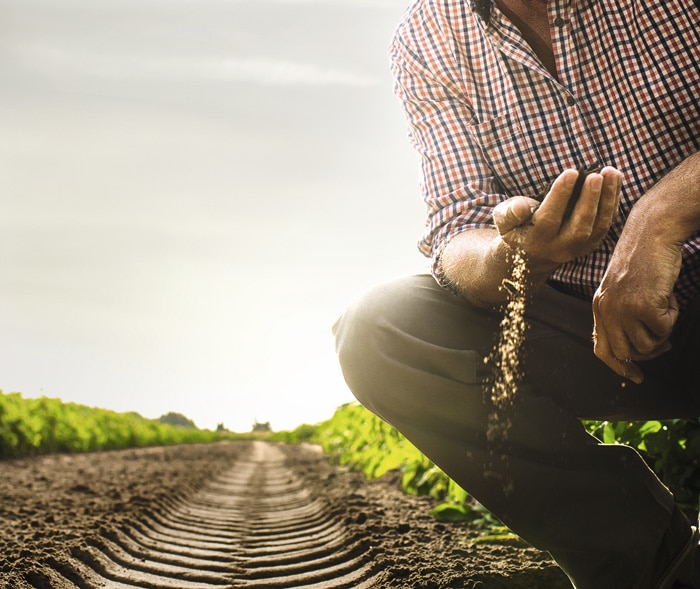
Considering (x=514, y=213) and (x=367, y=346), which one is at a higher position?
(x=514, y=213)

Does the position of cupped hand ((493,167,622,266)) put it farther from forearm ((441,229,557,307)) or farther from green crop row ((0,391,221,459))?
green crop row ((0,391,221,459))

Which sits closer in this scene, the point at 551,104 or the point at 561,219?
the point at 561,219

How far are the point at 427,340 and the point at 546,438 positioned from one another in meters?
0.41

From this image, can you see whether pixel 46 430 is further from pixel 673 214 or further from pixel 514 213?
pixel 673 214

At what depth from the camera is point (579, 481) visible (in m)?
1.66

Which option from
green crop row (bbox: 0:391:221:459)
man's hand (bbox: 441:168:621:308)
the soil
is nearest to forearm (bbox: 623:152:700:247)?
man's hand (bbox: 441:168:621:308)

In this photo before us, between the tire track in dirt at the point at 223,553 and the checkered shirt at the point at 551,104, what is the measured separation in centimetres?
117

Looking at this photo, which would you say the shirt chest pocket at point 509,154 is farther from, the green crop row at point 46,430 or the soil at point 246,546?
the green crop row at point 46,430

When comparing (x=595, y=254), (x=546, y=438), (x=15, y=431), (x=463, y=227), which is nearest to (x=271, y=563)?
(x=546, y=438)

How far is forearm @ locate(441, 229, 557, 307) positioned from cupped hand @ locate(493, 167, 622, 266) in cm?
9

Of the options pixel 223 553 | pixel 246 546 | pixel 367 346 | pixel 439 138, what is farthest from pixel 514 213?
pixel 246 546

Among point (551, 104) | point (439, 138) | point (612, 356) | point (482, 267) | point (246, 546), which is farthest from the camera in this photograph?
point (246, 546)

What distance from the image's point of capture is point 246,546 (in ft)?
9.40

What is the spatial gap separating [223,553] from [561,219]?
200 cm
